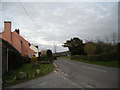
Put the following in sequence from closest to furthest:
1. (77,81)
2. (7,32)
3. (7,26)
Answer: (77,81), (7,26), (7,32)

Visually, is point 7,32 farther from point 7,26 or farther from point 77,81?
point 77,81

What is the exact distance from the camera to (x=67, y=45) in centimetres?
9112

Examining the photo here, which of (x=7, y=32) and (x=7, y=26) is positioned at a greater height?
(x=7, y=26)

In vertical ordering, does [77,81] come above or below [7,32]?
below

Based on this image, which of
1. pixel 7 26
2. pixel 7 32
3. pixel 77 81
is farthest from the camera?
pixel 7 32

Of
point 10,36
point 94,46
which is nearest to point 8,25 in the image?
point 10,36

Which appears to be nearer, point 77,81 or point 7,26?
point 77,81

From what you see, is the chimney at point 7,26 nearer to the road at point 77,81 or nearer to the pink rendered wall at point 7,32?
the pink rendered wall at point 7,32

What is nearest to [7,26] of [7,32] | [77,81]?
[7,32]

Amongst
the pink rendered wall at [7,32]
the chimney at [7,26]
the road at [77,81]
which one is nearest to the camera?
the road at [77,81]

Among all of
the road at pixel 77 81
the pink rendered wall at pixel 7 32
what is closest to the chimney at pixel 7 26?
the pink rendered wall at pixel 7 32

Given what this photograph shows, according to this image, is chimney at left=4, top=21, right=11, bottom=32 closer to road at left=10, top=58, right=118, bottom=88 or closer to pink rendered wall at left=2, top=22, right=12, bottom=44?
pink rendered wall at left=2, top=22, right=12, bottom=44

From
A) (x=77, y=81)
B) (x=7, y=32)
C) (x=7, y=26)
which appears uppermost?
(x=7, y=26)

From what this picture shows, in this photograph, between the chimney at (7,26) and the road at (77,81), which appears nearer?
the road at (77,81)
